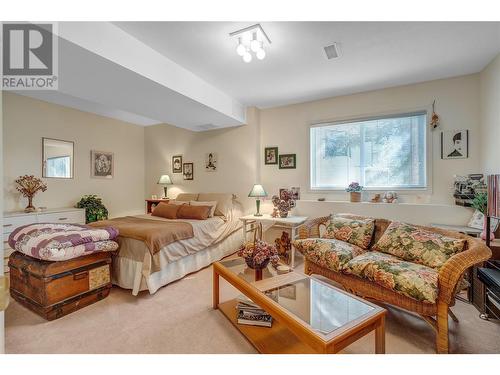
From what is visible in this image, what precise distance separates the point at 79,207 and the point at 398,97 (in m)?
5.33

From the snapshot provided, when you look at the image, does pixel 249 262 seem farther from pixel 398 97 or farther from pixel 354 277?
pixel 398 97

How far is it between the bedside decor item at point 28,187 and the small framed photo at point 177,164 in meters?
2.22

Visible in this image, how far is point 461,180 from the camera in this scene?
298 centimetres

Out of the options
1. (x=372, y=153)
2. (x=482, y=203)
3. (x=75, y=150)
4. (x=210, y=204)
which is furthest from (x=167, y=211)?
(x=482, y=203)

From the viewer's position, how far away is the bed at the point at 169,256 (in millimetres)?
2471

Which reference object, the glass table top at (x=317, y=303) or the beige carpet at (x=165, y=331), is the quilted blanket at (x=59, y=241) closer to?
the beige carpet at (x=165, y=331)

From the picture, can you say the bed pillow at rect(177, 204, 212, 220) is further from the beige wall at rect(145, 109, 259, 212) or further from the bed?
the beige wall at rect(145, 109, 259, 212)

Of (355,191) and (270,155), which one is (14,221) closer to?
(270,155)

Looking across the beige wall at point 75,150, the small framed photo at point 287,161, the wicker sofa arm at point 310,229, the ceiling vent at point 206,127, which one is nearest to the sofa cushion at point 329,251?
the wicker sofa arm at point 310,229

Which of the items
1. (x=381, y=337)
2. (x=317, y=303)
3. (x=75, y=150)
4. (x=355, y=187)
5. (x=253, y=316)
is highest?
(x=75, y=150)

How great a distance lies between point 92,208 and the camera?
167 inches

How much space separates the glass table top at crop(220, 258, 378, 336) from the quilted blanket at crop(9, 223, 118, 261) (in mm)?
1409

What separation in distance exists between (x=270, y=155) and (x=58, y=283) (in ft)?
10.7
